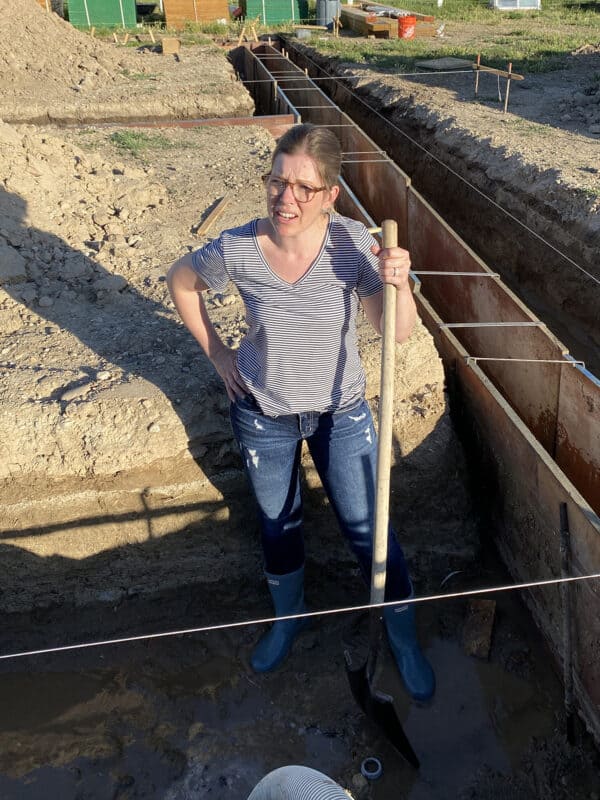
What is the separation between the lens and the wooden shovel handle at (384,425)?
2.36 m

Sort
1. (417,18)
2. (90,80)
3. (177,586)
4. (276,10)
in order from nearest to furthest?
1. (177,586)
2. (90,80)
3. (417,18)
4. (276,10)

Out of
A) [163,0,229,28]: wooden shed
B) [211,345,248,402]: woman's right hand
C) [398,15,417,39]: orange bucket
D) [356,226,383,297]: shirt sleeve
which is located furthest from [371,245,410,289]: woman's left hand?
[163,0,229,28]: wooden shed

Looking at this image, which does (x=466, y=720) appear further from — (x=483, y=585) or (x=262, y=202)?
(x=262, y=202)

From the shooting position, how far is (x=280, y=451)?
2.91m

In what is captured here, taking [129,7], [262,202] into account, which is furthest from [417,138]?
[129,7]

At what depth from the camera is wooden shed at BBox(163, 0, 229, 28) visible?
2333cm

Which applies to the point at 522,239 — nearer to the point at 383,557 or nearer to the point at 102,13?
the point at 383,557

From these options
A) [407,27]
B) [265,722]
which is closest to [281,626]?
[265,722]

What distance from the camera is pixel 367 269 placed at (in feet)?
8.25

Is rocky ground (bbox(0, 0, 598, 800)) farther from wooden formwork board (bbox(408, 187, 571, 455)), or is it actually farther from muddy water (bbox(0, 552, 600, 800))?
wooden formwork board (bbox(408, 187, 571, 455))

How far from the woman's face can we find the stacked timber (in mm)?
19892

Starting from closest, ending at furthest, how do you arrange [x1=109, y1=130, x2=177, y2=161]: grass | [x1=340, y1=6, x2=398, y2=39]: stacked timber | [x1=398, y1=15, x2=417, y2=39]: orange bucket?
[x1=109, y1=130, x2=177, y2=161]: grass → [x1=398, y1=15, x2=417, y2=39]: orange bucket → [x1=340, y1=6, x2=398, y2=39]: stacked timber

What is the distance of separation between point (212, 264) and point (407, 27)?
19444mm

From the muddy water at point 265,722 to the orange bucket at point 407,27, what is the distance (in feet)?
63.0
